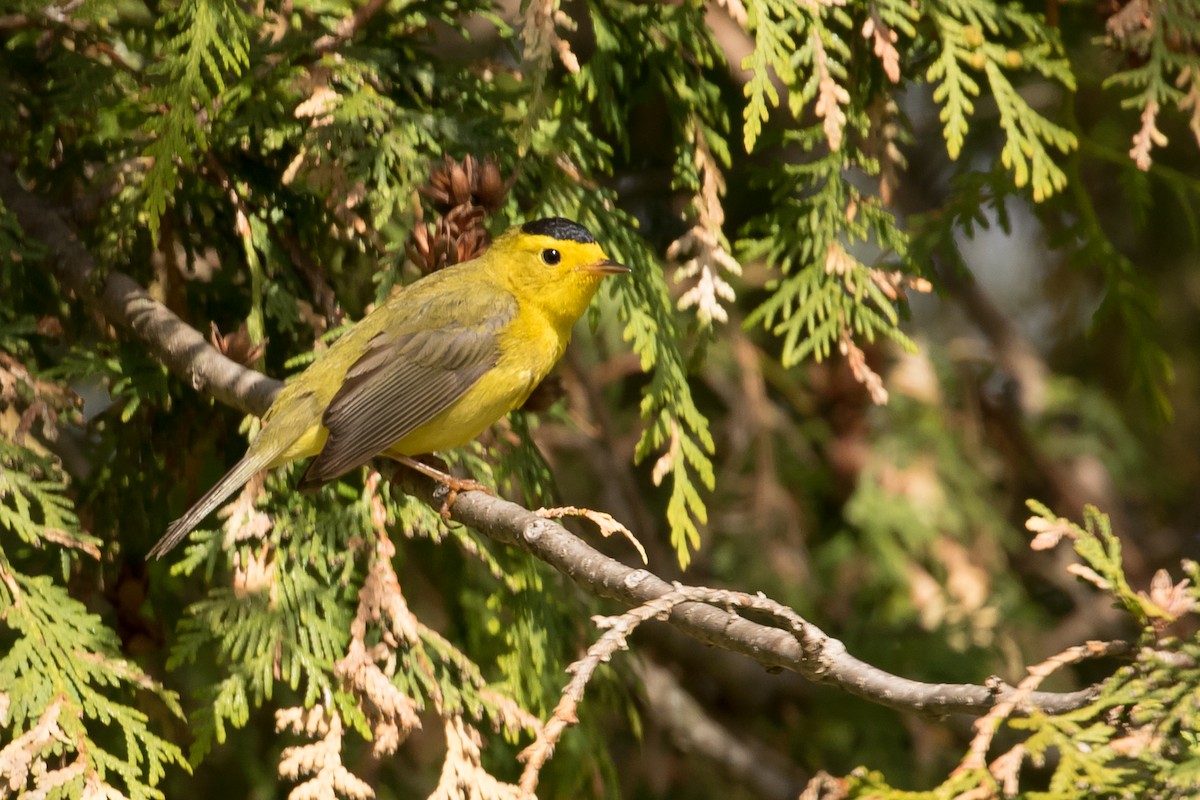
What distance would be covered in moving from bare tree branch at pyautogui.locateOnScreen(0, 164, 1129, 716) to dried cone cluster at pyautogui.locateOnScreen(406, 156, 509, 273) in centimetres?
54

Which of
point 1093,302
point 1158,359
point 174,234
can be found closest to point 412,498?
point 174,234

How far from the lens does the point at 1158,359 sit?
3.89 meters

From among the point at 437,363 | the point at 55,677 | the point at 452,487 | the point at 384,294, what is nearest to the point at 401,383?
the point at 437,363

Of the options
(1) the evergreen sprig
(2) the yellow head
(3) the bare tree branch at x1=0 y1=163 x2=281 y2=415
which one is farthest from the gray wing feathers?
(1) the evergreen sprig

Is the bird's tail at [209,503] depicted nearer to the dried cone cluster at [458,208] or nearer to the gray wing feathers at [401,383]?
the gray wing feathers at [401,383]

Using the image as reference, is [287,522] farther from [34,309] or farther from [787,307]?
[787,307]

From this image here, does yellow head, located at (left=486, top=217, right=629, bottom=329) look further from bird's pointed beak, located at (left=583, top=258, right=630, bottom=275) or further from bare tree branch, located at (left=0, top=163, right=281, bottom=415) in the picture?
bare tree branch, located at (left=0, top=163, right=281, bottom=415)

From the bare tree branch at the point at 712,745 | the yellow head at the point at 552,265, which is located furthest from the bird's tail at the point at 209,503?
the bare tree branch at the point at 712,745

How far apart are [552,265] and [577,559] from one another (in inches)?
57.9

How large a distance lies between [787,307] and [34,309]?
2083 mm

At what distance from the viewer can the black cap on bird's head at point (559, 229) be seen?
3430mm

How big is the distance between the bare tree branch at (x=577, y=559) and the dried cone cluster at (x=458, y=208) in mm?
536

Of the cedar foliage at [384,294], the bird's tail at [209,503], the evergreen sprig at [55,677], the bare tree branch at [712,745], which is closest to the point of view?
the evergreen sprig at [55,677]

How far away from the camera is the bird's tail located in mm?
3184
